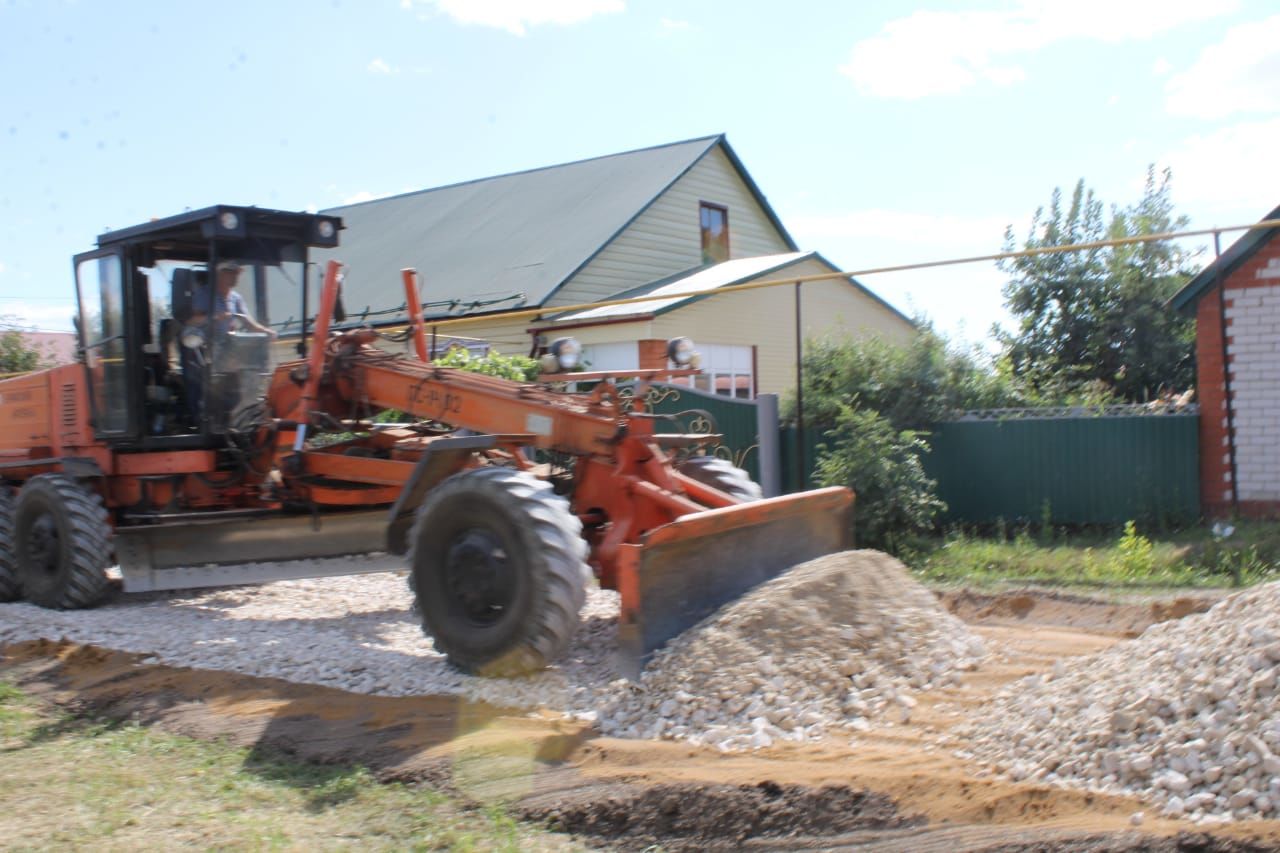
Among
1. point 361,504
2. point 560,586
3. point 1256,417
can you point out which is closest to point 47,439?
point 361,504

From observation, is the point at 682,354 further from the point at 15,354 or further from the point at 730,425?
the point at 15,354

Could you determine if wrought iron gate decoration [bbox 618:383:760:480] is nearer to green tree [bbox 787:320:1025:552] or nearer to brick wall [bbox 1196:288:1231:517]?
green tree [bbox 787:320:1025:552]

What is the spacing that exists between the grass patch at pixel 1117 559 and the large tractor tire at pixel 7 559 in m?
7.76

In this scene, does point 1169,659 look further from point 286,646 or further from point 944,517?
point 944,517

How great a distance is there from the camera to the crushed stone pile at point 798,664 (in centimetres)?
540

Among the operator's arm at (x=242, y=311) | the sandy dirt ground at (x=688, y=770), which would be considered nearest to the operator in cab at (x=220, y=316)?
the operator's arm at (x=242, y=311)

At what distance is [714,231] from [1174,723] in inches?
778

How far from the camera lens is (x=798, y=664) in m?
5.75

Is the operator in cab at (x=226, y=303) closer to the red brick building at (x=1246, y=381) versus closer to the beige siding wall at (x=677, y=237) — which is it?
the red brick building at (x=1246, y=381)

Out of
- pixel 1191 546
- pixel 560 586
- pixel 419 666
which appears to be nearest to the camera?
pixel 560 586

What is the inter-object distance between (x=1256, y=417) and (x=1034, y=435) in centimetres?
197

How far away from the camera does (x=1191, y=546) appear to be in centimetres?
947

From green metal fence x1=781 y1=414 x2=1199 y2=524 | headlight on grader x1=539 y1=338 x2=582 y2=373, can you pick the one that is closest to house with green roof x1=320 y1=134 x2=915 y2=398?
green metal fence x1=781 y1=414 x2=1199 y2=524

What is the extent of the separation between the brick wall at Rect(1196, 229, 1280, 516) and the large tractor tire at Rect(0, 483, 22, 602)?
1057 centimetres
